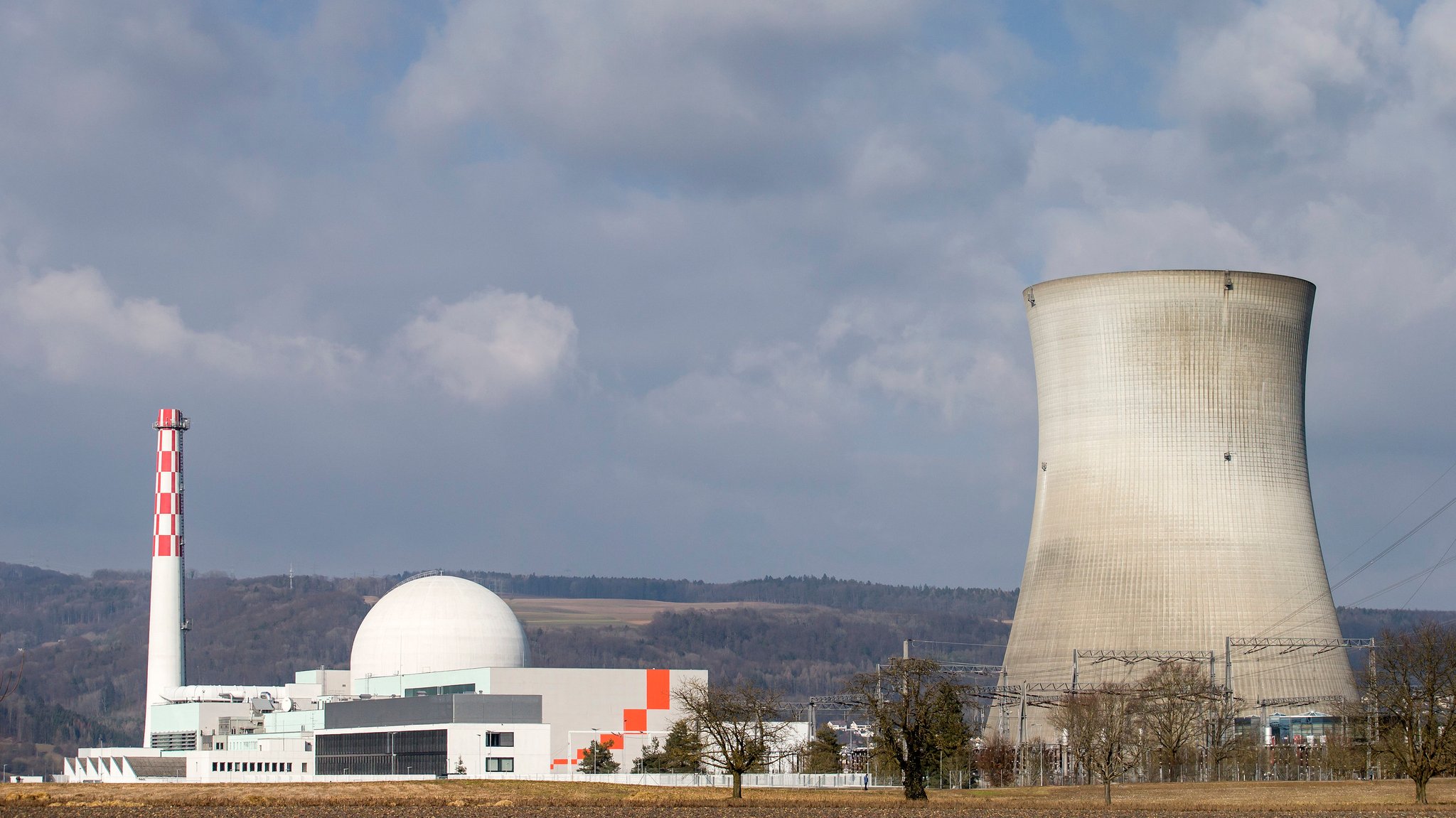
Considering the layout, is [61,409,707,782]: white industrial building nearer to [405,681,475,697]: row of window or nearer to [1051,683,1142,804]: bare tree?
[405,681,475,697]: row of window

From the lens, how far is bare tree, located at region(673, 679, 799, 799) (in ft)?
133

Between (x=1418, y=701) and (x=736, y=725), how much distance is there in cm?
1574

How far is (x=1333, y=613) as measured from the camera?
47.1 metres

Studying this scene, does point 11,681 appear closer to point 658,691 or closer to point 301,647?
point 658,691

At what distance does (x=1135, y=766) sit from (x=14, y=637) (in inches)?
6638

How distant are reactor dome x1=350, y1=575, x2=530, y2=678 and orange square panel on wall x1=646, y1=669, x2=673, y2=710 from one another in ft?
25.6

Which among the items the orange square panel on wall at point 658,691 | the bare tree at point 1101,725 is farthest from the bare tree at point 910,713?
the orange square panel on wall at point 658,691

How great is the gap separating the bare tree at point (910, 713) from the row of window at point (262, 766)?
1087 inches

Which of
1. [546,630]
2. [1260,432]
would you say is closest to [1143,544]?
[1260,432]

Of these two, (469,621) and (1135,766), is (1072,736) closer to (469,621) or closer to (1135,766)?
(1135,766)

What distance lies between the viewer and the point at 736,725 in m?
41.9

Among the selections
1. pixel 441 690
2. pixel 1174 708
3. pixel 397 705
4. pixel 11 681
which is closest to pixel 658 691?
pixel 441 690

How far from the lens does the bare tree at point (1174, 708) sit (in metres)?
47.6

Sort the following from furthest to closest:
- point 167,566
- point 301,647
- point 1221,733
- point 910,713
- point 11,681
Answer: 1. point 301,647
2. point 167,566
3. point 1221,733
4. point 11,681
5. point 910,713
